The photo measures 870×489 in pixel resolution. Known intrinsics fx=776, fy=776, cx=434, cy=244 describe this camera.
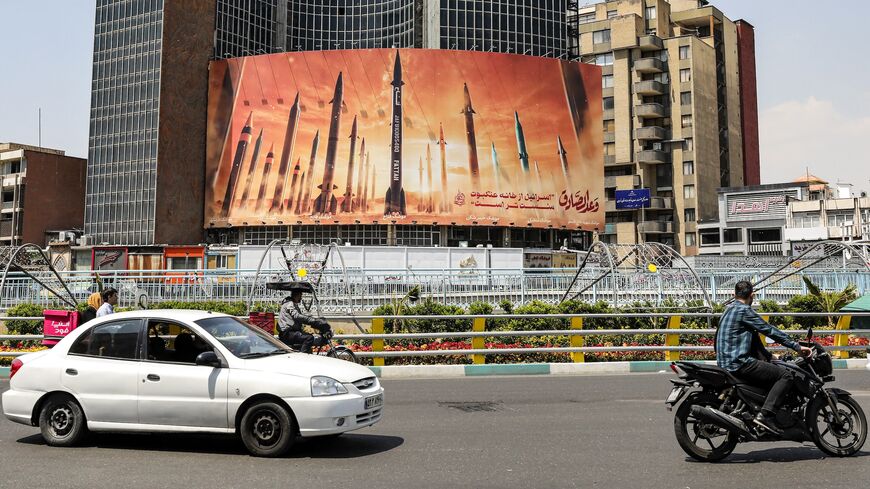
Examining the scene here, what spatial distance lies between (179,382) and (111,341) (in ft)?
3.38

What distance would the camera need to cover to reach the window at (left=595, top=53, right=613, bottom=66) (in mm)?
80250

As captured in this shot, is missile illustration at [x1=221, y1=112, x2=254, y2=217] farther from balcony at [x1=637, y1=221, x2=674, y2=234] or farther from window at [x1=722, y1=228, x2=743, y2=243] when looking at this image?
window at [x1=722, y1=228, x2=743, y2=243]

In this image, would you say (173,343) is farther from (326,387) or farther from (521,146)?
(521,146)

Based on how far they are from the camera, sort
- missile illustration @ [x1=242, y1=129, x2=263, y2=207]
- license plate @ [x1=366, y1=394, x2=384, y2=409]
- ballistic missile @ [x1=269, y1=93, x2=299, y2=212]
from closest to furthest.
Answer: license plate @ [x1=366, y1=394, x2=384, y2=409]
ballistic missile @ [x1=269, y1=93, x2=299, y2=212]
missile illustration @ [x1=242, y1=129, x2=263, y2=207]

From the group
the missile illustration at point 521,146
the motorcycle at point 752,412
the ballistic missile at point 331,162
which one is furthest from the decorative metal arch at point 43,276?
the missile illustration at point 521,146

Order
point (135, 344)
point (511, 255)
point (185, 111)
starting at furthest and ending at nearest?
point (185, 111) < point (511, 255) < point (135, 344)

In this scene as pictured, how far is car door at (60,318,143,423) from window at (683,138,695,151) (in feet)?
252

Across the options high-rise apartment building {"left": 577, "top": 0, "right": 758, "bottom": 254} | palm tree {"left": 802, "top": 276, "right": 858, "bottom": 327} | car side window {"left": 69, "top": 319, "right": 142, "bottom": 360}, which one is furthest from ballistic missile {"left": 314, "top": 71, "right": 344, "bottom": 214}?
car side window {"left": 69, "top": 319, "right": 142, "bottom": 360}

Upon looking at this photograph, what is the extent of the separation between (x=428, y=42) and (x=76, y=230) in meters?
38.9

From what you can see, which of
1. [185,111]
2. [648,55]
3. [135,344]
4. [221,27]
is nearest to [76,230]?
[185,111]

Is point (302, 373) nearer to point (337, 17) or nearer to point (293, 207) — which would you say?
point (293, 207)

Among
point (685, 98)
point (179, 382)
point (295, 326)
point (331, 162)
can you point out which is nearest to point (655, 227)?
point (685, 98)

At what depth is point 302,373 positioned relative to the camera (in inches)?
297

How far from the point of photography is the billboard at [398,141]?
64062 mm
